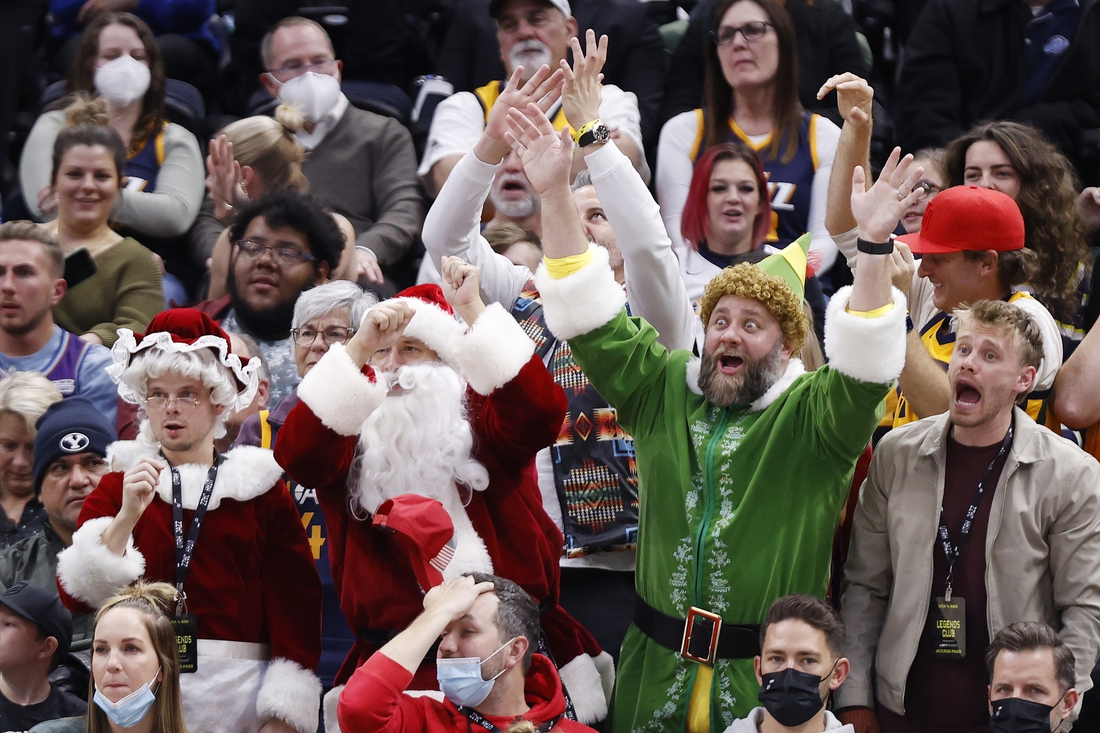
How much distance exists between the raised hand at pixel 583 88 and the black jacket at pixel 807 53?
2.42 meters

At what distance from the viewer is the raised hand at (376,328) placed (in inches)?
164

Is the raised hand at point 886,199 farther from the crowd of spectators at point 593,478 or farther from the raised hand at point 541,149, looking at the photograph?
the raised hand at point 541,149

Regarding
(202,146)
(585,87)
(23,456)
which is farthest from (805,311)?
(202,146)

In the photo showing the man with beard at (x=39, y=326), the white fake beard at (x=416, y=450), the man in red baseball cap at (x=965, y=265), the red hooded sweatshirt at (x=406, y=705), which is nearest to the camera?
the red hooded sweatshirt at (x=406, y=705)

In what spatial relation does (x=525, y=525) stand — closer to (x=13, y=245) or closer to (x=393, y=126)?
(x=13, y=245)

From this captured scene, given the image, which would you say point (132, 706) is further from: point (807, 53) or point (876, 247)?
point (807, 53)

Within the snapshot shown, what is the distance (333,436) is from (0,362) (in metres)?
2.20

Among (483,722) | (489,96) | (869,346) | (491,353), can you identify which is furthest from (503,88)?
(483,722)

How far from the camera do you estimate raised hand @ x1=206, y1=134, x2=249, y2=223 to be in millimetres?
6277

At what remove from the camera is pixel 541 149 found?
14.1 feet

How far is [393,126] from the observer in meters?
6.96

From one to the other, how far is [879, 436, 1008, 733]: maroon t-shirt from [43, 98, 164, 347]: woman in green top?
10.9 ft

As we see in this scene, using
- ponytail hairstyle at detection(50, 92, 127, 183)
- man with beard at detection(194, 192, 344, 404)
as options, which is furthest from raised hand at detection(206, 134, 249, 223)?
man with beard at detection(194, 192, 344, 404)

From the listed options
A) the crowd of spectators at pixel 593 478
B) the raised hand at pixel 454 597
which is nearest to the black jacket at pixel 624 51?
the crowd of spectators at pixel 593 478
